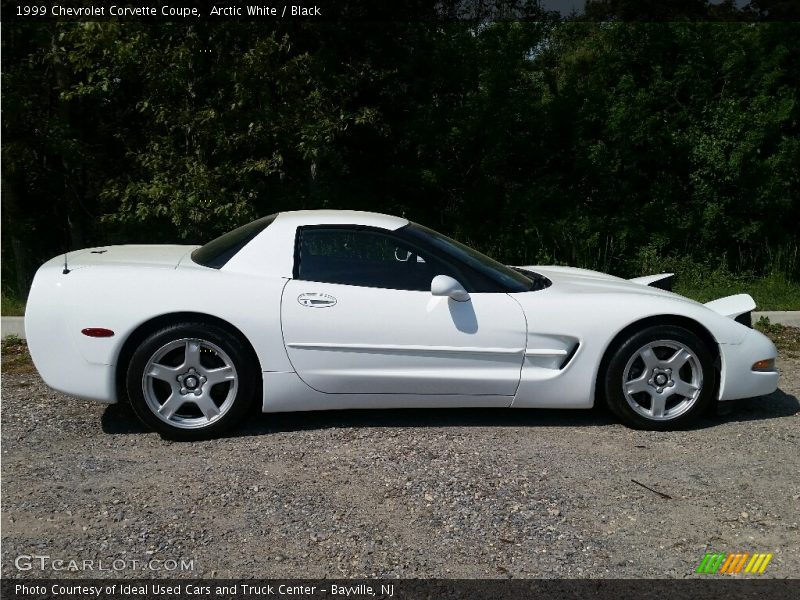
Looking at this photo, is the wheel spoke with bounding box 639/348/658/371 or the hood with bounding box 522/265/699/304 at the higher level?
the hood with bounding box 522/265/699/304

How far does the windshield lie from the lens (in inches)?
212

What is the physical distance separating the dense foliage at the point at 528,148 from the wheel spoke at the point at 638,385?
557 cm

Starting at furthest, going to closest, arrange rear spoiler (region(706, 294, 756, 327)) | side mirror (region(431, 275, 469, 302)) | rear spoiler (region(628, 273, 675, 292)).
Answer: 1. rear spoiler (region(628, 273, 675, 292))
2. rear spoiler (region(706, 294, 756, 327))
3. side mirror (region(431, 275, 469, 302))

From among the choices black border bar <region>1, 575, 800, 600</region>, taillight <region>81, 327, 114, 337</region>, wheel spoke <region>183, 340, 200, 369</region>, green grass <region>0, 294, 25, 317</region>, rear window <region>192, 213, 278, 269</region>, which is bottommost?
black border bar <region>1, 575, 800, 600</region>

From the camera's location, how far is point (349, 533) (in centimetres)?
384

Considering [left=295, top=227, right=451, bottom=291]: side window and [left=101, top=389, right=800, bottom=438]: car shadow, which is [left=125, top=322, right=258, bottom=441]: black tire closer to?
[left=101, top=389, right=800, bottom=438]: car shadow

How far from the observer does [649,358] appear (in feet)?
17.3

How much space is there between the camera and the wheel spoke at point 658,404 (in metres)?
5.29

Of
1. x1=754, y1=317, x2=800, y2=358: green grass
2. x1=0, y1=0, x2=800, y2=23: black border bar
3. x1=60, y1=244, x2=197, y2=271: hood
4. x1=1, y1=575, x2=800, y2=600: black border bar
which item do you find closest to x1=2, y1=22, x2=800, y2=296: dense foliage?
x1=0, y1=0, x2=800, y2=23: black border bar

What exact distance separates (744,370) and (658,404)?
616mm

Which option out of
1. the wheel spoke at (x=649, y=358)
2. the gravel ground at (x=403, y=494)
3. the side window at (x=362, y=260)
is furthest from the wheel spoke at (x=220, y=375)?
the wheel spoke at (x=649, y=358)

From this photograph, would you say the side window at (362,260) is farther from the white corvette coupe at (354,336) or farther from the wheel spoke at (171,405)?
the wheel spoke at (171,405)

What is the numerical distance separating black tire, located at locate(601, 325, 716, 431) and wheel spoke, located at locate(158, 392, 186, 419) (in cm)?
259

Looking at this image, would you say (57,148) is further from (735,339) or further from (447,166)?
(735,339)
